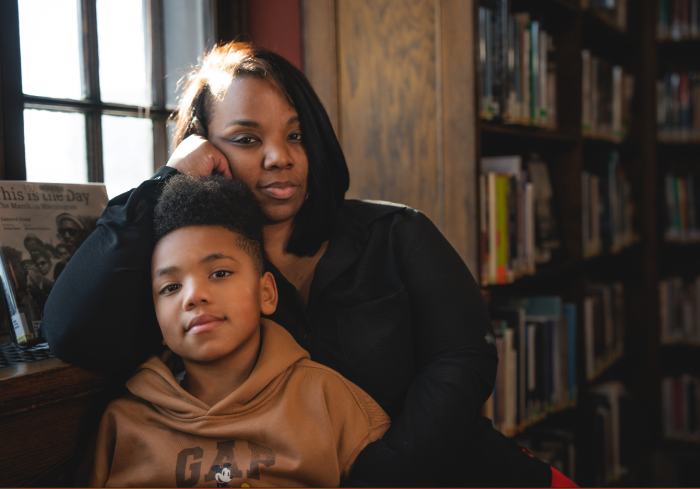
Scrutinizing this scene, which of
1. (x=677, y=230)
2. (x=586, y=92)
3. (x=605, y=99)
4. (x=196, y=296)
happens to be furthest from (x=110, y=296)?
(x=677, y=230)

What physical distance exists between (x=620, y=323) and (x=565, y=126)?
1121mm

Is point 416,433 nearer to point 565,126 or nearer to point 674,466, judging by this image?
point 565,126

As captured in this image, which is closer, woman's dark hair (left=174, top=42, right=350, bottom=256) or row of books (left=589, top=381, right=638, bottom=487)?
woman's dark hair (left=174, top=42, right=350, bottom=256)

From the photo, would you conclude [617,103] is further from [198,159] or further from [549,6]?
[198,159]

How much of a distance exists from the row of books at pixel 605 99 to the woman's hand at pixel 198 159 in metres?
1.65

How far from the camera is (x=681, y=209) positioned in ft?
9.28

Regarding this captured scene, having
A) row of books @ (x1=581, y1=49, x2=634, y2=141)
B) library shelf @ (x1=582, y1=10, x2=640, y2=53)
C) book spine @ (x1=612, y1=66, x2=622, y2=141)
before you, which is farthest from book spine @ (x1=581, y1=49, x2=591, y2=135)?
book spine @ (x1=612, y1=66, x2=622, y2=141)

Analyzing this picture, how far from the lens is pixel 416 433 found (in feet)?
3.35

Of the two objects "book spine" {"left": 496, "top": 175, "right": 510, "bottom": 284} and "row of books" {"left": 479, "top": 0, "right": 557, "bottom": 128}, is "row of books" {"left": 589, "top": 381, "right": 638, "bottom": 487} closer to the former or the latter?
"book spine" {"left": 496, "top": 175, "right": 510, "bottom": 284}

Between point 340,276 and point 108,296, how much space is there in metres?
0.47

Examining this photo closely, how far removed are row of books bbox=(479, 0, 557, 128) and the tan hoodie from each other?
1.07 m

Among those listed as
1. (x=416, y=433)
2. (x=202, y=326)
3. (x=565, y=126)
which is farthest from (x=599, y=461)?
(x=202, y=326)

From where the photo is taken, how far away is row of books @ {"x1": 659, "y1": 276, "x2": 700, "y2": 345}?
9.28ft

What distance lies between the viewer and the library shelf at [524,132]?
1.71m
